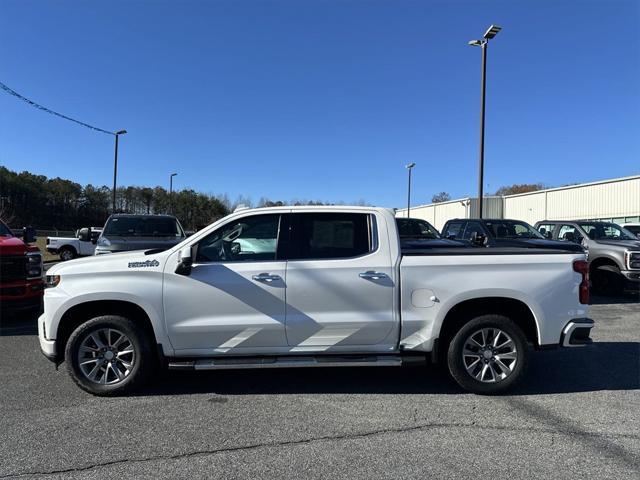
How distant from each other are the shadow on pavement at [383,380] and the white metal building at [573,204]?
30.2 meters

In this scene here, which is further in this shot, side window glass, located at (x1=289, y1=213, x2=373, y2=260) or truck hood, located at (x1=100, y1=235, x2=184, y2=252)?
truck hood, located at (x1=100, y1=235, x2=184, y2=252)

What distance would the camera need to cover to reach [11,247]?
8.09 meters

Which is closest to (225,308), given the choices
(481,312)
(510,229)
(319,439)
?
(319,439)

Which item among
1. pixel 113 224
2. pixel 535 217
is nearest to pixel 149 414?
pixel 113 224

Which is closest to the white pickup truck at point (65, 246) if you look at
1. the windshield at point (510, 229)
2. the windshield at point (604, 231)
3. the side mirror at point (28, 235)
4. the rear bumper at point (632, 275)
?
the side mirror at point (28, 235)

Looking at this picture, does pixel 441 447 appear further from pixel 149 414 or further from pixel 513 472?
pixel 149 414

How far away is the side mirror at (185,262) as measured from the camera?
4.79 meters

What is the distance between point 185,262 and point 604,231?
11.7 m

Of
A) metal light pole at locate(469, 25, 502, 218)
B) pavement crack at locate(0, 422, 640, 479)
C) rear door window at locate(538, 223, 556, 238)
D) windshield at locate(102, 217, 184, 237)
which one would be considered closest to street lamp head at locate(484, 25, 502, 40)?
metal light pole at locate(469, 25, 502, 218)

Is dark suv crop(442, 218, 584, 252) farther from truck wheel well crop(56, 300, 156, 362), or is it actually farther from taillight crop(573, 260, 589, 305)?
truck wheel well crop(56, 300, 156, 362)

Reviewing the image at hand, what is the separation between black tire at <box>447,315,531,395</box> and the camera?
4949mm

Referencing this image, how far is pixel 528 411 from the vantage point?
4586 millimetres

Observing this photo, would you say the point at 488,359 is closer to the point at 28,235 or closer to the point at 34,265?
the point at 34,265

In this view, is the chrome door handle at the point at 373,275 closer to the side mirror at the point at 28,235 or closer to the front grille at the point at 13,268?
the front grille at the point at 13,268
